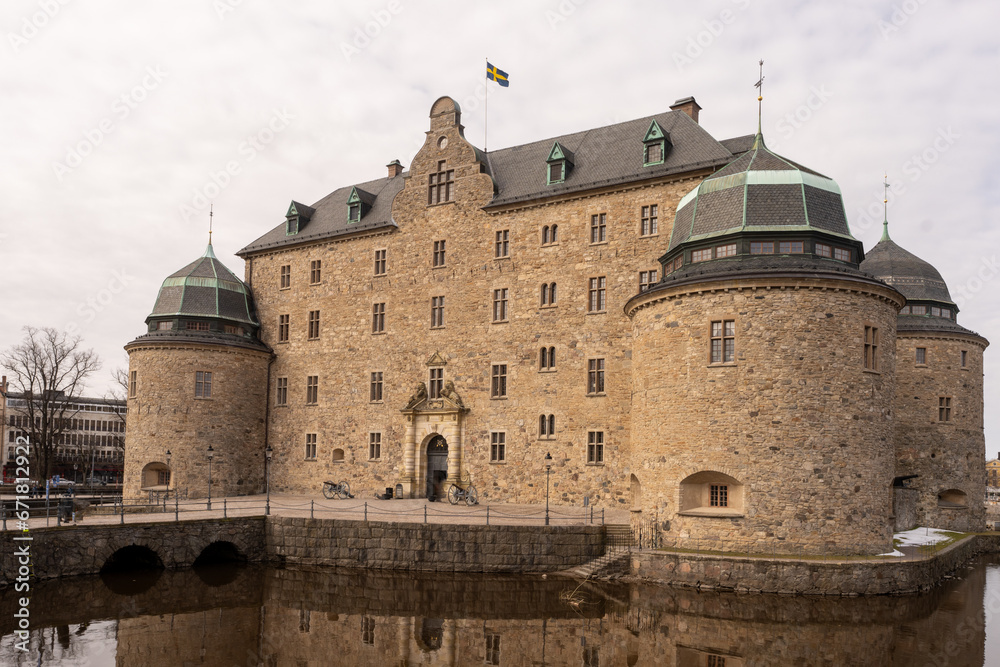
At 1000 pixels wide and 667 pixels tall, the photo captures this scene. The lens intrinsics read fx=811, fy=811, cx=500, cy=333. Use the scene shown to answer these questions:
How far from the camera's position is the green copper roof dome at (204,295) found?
38250 mm

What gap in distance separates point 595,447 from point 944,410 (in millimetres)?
16407

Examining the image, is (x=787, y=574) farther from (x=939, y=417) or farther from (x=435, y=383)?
(x=939, y=417)

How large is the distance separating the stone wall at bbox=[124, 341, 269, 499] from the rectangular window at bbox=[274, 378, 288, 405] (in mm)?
1231

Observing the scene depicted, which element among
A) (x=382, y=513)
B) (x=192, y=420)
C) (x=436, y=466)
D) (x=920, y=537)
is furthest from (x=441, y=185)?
(x=920, y=537)

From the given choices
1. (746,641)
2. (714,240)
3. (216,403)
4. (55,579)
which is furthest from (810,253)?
(216,403)

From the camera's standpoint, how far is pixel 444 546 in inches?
955

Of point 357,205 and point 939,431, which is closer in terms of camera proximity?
point 939,431

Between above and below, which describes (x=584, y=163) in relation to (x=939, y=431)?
above

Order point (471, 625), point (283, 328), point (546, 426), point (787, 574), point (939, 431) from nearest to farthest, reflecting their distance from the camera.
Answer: point (471, 625) → point (787, 574) → point (546, 426) → point (939, 431) → point (283, 328)

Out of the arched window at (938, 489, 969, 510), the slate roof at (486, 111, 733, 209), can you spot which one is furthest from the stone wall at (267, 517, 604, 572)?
the arched window at (938, 489, 969, 510)

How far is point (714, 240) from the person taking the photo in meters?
24.0

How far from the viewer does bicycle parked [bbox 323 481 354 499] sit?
111ft

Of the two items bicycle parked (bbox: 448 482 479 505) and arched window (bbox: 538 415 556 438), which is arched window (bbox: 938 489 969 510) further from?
bicycle parked (bbox: 448 482 479 505)

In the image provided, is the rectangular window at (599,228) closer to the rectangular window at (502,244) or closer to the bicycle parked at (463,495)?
the rectangular window at (502,244)
